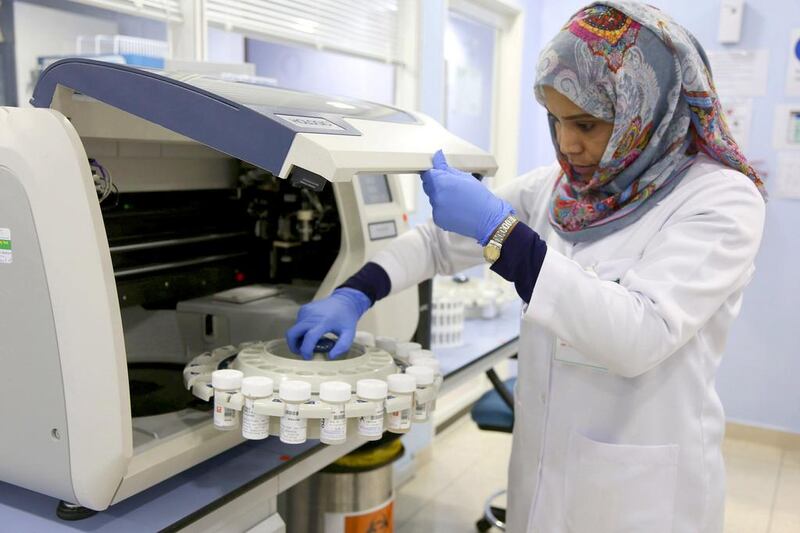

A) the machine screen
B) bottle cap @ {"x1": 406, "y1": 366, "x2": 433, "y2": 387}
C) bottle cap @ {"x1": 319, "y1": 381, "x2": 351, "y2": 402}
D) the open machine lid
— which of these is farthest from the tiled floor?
the open machine lid

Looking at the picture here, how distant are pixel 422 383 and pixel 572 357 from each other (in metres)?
0.35

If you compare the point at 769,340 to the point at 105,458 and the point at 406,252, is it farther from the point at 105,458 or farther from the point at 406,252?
the point at 105,458

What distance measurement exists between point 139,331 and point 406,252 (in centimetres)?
59

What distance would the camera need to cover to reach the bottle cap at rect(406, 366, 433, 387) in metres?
1.15

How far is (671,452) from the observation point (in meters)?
1.31

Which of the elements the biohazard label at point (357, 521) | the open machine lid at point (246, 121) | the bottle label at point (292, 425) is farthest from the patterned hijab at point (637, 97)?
the biohazard label at point (357, 521)

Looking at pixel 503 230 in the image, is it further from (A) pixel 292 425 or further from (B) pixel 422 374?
(A) pixel 292 425

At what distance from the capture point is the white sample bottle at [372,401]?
1.07m

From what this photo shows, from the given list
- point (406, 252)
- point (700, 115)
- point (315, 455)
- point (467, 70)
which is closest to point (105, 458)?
point (315, 455)

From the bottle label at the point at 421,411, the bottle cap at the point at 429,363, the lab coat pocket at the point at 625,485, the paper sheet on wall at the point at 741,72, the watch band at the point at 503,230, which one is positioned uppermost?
the paper sheet on wall at the point at 741,72

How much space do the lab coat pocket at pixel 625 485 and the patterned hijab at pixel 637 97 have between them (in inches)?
16.0

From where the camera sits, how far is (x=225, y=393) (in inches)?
41.4

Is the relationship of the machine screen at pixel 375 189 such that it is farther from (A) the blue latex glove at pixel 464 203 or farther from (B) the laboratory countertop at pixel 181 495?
(B) the laboratory countertop at pixel 181 495

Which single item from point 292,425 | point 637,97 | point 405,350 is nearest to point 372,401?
point 292,425
